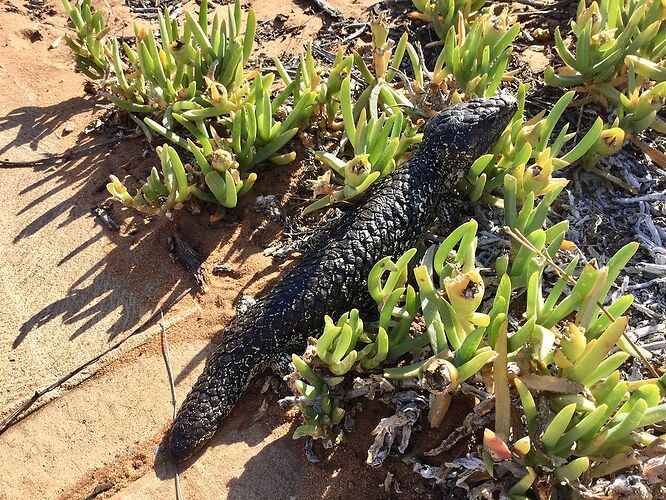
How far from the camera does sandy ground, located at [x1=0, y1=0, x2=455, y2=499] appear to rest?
2572 millimetres

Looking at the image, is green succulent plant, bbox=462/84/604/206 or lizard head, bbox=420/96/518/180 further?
lizard head, bbox=420/96/518/180

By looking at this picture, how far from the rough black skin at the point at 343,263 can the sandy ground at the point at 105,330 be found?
6.3 inches

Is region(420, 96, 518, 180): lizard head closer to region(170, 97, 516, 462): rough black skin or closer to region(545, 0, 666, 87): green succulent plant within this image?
region(170, 97, 516, 462): rough black skin

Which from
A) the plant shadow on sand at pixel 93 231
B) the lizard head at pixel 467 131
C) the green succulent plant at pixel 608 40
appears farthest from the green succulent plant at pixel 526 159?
the plant shadow on sand at pixel 93 231

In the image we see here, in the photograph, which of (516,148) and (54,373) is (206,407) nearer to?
(54,373)

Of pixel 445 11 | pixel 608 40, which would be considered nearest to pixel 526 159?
pixel 608 40

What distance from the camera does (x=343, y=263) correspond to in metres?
2.95

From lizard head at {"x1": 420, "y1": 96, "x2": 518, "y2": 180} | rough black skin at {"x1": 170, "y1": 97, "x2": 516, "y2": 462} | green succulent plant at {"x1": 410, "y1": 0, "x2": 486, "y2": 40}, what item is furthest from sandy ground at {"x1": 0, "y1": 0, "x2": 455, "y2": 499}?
green succulent plant at {"x1": 410, "y1": 0, "x2": 486, "y2": 40}

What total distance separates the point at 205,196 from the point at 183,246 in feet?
1.05

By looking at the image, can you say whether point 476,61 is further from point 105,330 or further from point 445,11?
point 105,330

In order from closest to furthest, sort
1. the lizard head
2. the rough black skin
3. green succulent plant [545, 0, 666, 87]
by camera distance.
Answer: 1. the rough black skin
2. the lizard head
3. green succulent plant [545, 0, 666, 87]

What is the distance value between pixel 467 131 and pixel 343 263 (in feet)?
3.48

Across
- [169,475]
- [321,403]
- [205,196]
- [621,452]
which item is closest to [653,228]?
[621,452]

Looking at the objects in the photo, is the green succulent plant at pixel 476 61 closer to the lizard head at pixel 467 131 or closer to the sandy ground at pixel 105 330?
the lizard head at pixel 467 131
